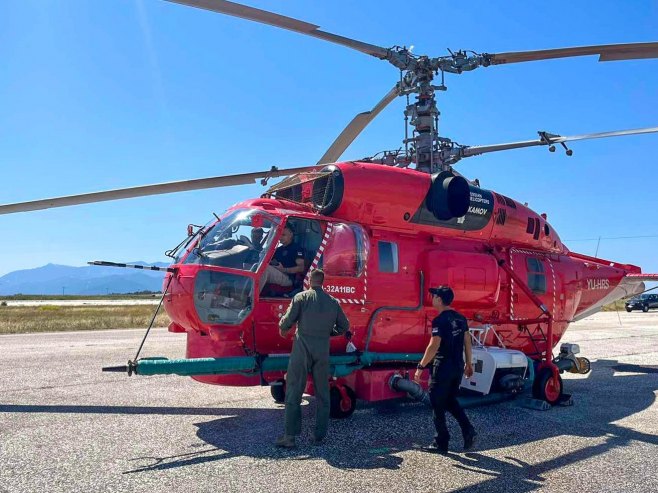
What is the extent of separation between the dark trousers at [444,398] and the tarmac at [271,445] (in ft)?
0.78

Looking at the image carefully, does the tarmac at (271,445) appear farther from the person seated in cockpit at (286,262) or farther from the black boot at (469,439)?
the person seated in cockpit at (286,262)

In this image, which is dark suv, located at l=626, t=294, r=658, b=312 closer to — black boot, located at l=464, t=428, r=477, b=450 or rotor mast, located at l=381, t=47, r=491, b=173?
rotor mast, located at l=381, t=47, r=491, b=173

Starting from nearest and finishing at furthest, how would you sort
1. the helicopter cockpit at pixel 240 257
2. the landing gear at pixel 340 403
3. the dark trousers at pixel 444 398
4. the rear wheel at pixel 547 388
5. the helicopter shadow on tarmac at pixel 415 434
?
the helicopter shadow on tarmac at pixel 415 434 < the dark trousers at pixel 444 398 < the helicopter cockpit at pixel 240 257 < the landing gear at pixel 340 403 < the rear wheel at pixel 547 388

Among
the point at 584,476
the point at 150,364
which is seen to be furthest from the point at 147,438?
the point at 584,476

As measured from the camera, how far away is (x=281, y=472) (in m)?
5.09

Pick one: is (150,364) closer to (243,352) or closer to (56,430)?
(243,352)

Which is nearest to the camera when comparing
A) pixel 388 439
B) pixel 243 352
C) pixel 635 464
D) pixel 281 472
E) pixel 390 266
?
pixel 281 472

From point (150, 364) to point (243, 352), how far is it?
3.89 ft

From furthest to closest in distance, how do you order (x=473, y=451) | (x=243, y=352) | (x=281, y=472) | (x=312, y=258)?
(x=312, y=258), (x=243, y=352), (x=473, y=451), (x=281, y=472)

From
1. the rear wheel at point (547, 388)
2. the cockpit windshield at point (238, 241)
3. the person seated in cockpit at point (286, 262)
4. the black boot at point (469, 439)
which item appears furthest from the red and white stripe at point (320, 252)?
the rear wheel at point (547, 388)

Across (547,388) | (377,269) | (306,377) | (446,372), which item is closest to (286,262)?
(377,269)

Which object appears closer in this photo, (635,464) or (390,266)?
(635,464)

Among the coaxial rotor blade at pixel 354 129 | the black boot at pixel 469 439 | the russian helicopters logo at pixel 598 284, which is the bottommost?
the black boot at pixel 469 439

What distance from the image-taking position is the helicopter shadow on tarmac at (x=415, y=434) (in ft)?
17.8
